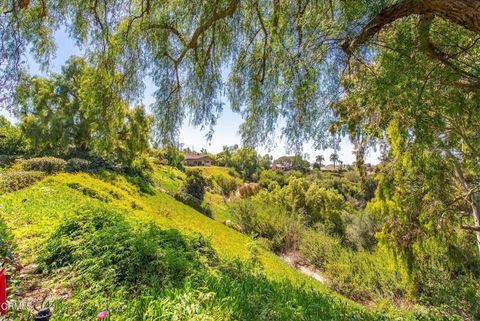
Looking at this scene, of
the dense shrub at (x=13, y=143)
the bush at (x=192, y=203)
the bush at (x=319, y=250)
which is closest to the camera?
the bush at (x=319, y=250)

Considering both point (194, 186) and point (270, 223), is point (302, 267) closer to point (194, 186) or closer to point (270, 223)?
point (270, 223)

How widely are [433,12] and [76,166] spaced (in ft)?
55.1

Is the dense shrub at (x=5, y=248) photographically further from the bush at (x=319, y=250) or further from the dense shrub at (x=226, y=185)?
the dense shrub at (x=226, y=185)

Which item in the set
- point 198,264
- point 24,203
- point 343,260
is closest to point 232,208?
point 343,260

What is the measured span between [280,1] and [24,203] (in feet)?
27.1

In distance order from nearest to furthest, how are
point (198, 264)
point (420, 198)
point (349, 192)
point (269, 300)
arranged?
point (269, 300), point (198, 264), point (420, 198), point (349, 192)

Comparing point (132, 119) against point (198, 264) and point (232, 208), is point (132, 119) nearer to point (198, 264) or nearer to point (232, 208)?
point (232, 208)

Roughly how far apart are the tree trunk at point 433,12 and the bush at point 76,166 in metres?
15.7

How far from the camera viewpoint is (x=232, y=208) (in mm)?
20750

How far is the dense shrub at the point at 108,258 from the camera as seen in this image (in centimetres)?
313

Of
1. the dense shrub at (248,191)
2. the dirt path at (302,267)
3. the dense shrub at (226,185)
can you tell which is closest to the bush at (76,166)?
the dirt path at (302,267)

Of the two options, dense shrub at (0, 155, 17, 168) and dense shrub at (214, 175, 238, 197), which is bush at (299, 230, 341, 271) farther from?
dense shrub at (0, 155, 17, 168)

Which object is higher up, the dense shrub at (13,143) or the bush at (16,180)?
the dense shrub at (13,143)

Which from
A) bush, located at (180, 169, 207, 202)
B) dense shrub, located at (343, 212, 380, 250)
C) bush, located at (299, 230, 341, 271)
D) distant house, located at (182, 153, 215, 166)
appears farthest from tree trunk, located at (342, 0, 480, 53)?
distant house, located at (182, 153, 215, 166)
